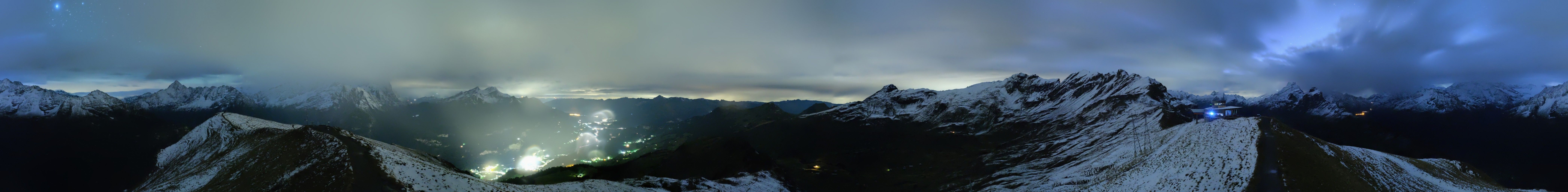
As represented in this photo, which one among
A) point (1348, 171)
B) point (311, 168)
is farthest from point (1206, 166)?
point (311, 168)

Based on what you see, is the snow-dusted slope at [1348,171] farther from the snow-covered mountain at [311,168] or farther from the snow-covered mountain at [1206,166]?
the snow-covered mountain at [311,168]

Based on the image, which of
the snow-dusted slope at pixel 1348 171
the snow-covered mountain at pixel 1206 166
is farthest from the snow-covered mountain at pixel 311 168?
the snow-dusted slope at pixel 1348 171

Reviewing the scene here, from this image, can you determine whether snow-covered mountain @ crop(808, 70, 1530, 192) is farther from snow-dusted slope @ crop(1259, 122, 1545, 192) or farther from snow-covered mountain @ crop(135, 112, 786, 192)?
snow-covered mountain @ crop(135, 112, 786, 192)

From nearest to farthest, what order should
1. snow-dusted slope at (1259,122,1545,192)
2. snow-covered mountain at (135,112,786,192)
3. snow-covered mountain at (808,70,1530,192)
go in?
snow-covered mountain at (135,112,786,192) → snow-dusted slope at (1259,122,1545,192) → snow-covered mountain at (808,70,1530,192)

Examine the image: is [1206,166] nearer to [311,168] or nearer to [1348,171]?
[1348,171]

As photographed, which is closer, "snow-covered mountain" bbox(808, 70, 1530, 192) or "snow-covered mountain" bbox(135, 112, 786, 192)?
"snow-covered mountain" bbox(135, 112, 786, 192)

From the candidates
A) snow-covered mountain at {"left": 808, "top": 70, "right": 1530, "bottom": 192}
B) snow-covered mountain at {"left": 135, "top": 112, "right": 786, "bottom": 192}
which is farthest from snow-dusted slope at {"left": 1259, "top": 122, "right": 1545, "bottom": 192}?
snow-covered mountain at {"left": 135, "top": 112, "right": 786, "bottom": 192}

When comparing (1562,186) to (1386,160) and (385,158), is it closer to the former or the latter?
(1386,160)

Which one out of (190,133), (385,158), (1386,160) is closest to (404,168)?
(385,158)
